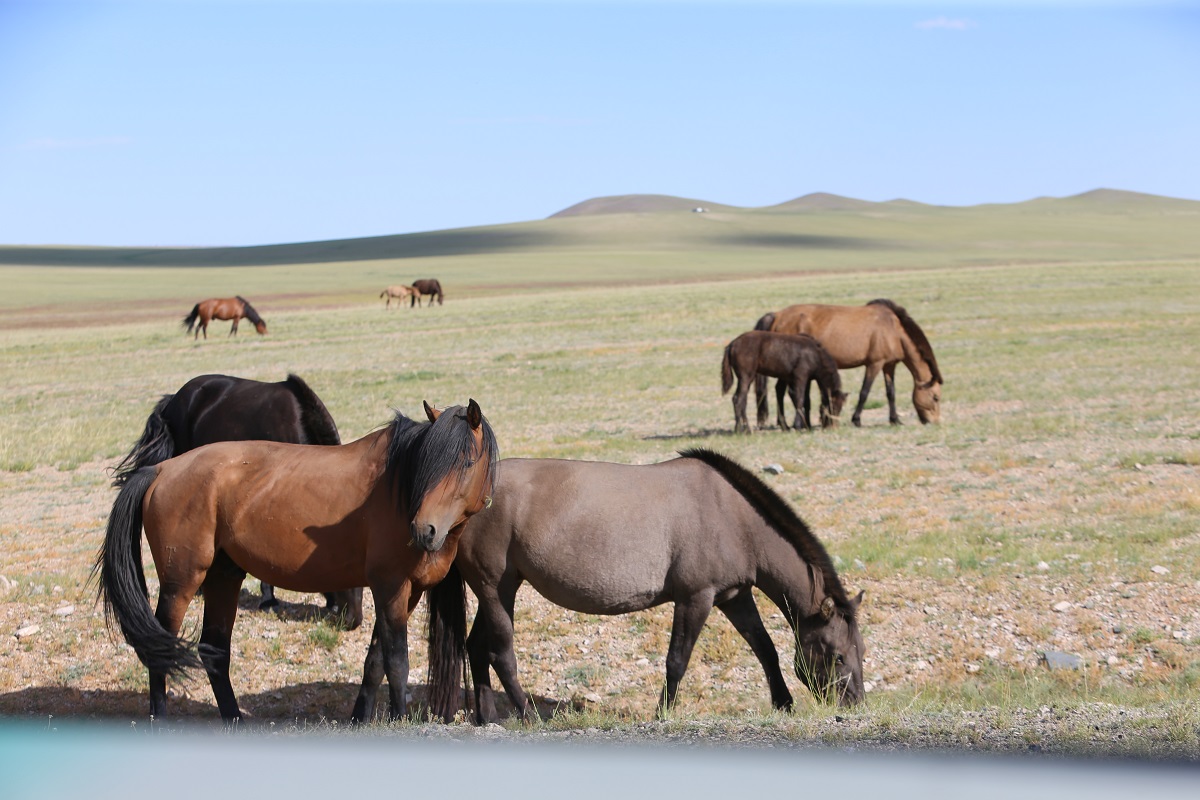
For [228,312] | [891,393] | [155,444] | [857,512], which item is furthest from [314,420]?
[228,312]

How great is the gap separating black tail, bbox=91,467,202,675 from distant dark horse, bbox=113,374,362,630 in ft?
8.33

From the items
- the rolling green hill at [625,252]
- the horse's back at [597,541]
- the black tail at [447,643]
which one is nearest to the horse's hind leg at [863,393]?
the horse's back at [597,541]

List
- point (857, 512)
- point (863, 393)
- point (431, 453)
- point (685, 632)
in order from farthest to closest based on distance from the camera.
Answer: point (863, 393)
point (857, 512)
point (685, 632)
point (431, 453)

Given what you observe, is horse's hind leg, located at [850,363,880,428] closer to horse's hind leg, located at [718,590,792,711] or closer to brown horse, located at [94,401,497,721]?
horse's hind leg, located at [718,590,792,711]

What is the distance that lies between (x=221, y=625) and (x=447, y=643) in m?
1.26

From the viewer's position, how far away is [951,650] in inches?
297

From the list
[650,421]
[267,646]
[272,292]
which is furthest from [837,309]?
[272,292]

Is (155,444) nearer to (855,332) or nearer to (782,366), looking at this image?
(782,366)

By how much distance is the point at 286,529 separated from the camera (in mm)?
5816

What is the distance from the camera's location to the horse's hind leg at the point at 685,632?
616cm

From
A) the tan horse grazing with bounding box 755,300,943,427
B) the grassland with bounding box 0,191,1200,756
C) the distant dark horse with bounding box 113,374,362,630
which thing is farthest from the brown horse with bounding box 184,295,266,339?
the distant dark horse with bounding box 113,374,362,630

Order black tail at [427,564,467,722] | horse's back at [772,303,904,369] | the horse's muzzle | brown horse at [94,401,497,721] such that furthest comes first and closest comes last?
horse's back at [772,303,904,369] < black tail at [427,564,467,722] < brown horse at [94,401,497,721] < the horse's muzzle

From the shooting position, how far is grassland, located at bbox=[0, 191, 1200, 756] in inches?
273

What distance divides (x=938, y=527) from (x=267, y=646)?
Result: 19.5ft
